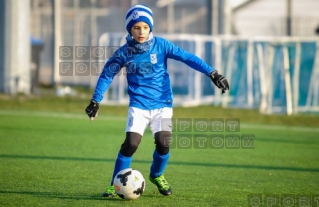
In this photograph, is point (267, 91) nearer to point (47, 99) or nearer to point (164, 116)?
point (47, 99)

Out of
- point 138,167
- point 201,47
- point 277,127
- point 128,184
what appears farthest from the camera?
point 201,47

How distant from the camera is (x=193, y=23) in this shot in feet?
84.8

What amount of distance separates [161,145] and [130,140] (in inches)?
15.0

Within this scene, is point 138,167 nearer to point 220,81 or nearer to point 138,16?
point 220,81

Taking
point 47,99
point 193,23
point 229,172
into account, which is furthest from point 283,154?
point 193,23

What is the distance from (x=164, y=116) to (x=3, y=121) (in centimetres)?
841

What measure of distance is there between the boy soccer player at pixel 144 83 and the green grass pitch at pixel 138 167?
49 cm

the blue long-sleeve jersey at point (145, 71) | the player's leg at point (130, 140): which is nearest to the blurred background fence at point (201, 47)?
the blue long-sleeve jersey at point (145, 71)

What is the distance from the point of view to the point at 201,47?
67.0ft

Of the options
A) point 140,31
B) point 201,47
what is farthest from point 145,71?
point 201,47

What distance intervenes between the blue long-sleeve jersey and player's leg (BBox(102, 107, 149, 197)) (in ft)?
Result: 0.39

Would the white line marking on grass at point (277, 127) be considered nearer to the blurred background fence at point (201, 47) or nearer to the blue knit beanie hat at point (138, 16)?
the blurred background fence at point (201, 47)

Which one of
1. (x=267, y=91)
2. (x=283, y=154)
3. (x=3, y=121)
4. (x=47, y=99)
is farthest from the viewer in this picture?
(x=47, y=99)

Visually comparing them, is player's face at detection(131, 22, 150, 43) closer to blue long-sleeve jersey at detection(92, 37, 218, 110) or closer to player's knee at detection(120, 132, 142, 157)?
blue long-sleeve jersey at detection(92, 37, 218, 110)
